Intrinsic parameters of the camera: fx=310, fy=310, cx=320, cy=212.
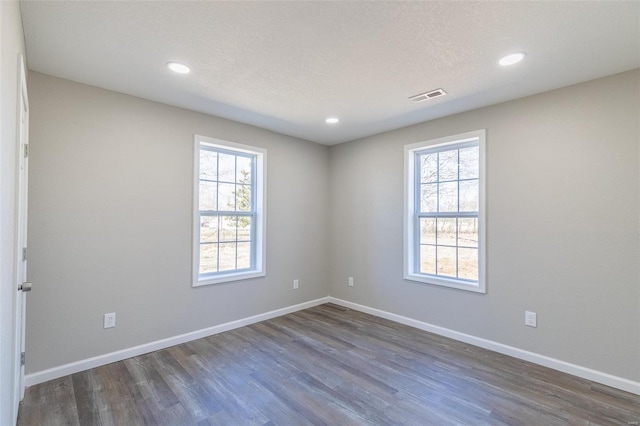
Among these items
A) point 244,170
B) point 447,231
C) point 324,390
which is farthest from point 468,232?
point 244,170

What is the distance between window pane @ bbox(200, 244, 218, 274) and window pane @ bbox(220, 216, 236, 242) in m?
0.16

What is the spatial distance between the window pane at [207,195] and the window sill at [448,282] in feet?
8.27

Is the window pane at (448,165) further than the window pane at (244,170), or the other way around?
the window pane at (244,170)

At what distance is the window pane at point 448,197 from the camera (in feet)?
11.7

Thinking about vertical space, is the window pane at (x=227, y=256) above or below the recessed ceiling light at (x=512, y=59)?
below

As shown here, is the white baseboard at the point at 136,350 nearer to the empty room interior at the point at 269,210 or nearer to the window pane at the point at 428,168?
the empty room interior at the point at 269,210

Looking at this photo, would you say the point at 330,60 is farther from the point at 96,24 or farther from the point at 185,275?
the point at 185,275

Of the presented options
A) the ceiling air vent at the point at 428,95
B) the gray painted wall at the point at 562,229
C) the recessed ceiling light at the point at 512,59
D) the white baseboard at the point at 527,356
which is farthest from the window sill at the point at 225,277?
the recessed ceiling light at the point at 512,59

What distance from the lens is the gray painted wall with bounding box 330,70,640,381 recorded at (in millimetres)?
2443

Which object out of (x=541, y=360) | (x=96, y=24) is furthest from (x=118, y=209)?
(x=541, y=360)

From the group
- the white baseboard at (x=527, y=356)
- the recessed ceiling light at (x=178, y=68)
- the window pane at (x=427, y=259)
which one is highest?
A: the recessed ceiling light at (x=178, y=68)

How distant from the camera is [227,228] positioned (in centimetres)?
378

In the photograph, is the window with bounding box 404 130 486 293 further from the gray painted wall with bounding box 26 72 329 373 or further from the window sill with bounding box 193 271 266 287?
the gray painted wall with bounding box 26 72 329 373

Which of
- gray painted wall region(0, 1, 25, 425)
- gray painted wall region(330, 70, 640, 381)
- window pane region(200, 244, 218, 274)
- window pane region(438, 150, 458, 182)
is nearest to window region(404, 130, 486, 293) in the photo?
window pane region(438, 150, 458, 182)
